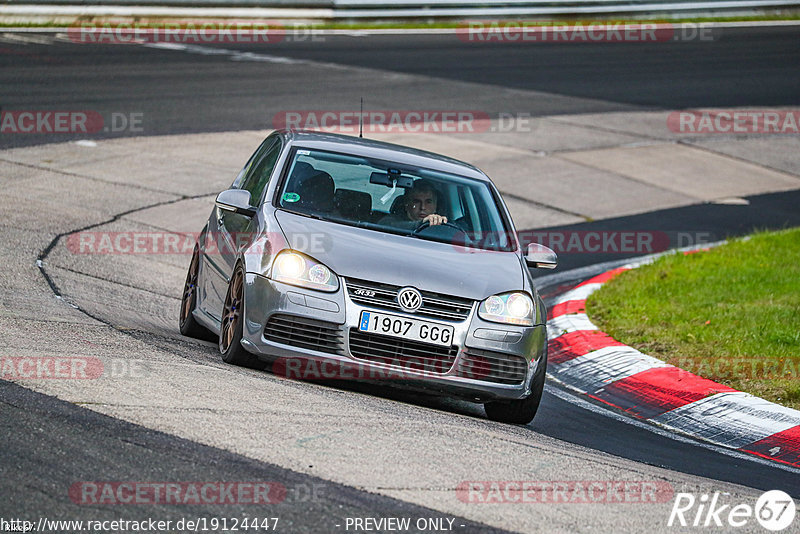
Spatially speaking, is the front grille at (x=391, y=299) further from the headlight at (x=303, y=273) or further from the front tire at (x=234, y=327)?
the front tire at (x=234, y=327)

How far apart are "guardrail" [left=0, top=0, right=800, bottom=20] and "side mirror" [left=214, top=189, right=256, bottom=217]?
1862cm

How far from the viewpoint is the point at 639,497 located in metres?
5.36

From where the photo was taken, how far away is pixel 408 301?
22.1 feet

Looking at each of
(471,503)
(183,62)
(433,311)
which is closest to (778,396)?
(433,311)

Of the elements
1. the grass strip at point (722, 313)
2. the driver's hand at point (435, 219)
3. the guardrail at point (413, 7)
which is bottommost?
the grass strip at point (722, 313)

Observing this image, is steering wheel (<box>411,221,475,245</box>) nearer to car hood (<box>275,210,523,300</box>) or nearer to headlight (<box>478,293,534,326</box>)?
car hood (<box>275,210,523,300</box>)

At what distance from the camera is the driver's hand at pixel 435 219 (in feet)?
25.7

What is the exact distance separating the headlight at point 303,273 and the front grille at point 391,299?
12cm

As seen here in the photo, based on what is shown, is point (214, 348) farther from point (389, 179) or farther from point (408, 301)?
point (408, 301)

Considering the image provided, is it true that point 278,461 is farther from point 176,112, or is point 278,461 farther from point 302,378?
point 176,112

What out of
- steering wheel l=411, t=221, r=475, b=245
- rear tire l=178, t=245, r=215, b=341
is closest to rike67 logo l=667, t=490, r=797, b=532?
steering wheel l=411, t=221, r=475, b=245

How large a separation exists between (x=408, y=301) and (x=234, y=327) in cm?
114

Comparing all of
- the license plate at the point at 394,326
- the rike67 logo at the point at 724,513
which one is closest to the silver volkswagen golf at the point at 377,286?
the license plate at the point at 394,326

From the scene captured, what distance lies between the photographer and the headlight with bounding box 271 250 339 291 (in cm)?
679
